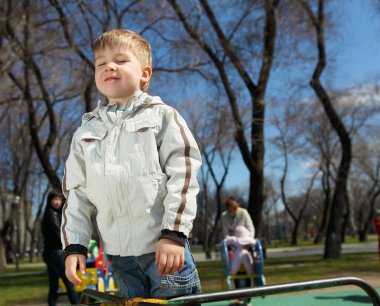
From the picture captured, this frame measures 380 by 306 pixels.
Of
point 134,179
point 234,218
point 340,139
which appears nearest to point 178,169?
Result: point 134,179

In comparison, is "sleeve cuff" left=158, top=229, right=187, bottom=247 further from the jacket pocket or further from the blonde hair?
the blonde hair

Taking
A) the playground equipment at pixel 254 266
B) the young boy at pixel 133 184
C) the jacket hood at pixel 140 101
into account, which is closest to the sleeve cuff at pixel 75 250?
the young boy at pixel 133 184

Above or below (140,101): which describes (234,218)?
below

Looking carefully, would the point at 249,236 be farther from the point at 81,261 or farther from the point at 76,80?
the point at 76,80

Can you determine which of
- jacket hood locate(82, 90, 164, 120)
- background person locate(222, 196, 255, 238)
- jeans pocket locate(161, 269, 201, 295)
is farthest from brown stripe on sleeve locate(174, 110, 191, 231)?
background person locate(222, 196, 255, 238)

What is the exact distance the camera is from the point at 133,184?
1.95 metres

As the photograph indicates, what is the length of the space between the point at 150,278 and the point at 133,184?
0.36 meters

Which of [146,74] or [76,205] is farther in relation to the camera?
[146,74]

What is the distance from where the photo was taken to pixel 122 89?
2.14 m

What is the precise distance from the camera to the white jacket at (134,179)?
194 cm

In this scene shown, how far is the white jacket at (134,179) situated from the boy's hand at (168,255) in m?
0.05

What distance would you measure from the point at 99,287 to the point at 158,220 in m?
6.59

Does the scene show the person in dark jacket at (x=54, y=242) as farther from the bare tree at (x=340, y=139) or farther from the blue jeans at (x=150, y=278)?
the bare tree at (x=340, y=139)

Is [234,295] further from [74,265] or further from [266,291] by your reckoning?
[74,265]
